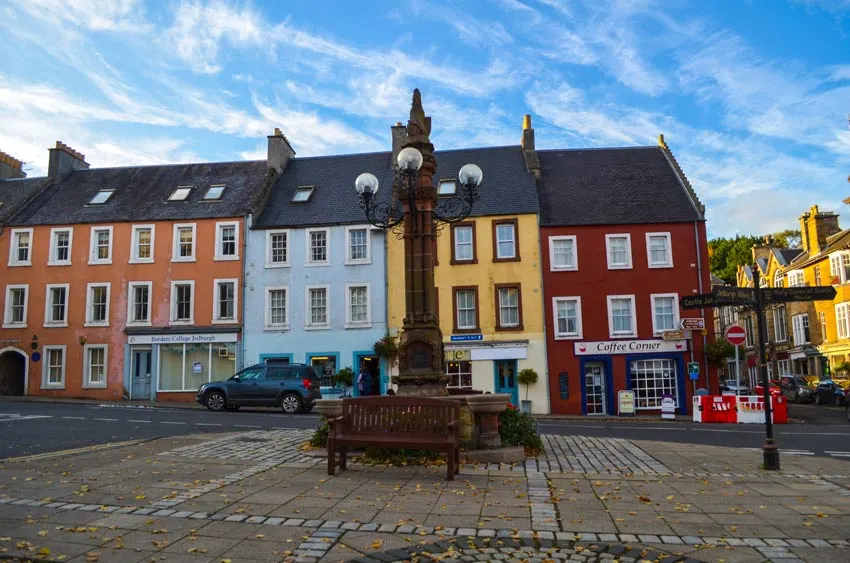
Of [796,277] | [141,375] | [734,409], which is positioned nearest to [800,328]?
[796,277]

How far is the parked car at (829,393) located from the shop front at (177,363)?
30.7 metres

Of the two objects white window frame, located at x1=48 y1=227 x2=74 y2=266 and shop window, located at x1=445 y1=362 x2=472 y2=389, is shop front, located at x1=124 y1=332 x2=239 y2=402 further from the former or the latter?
shop window, located at x1=445 y1=362 x2=472 y2=389

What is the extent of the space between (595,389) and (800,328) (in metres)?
29.2

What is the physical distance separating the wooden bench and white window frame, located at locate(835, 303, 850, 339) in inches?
1691

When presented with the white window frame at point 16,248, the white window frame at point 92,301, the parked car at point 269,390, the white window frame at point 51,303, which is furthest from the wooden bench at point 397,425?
the white window frame at point 16,248

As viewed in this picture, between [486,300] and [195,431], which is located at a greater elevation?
[486,300]

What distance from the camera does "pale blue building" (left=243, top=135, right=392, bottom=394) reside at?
3073 centimetres

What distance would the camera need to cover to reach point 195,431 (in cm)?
1593

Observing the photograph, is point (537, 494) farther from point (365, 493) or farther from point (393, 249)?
point (393, 249)

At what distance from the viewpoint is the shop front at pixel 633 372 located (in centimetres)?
2892

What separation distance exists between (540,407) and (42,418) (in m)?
18.8

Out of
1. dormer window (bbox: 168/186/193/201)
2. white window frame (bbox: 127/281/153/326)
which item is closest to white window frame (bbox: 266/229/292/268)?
dormer window (bbox: 168/186/193/201)

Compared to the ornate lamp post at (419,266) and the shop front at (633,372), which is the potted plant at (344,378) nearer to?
the shop front at (633,372)

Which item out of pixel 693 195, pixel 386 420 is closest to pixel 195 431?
pixel 386 420
